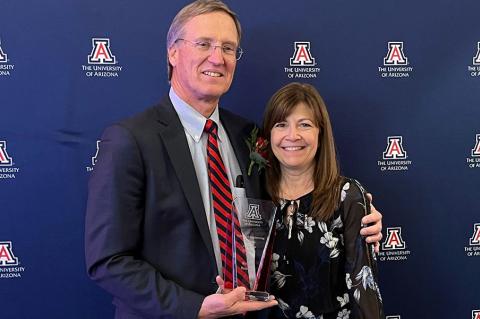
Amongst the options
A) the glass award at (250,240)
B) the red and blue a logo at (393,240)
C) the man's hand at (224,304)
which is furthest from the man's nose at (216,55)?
the red and blue a logo at (393,240)

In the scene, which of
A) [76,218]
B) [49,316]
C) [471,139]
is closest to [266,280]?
[76,218]

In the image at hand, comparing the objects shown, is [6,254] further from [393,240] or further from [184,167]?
[393,240]

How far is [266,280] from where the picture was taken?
1.67 meters

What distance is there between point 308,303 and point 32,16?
5.58 feet

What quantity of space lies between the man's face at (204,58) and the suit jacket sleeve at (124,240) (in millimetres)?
317

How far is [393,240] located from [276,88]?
1.03 meters

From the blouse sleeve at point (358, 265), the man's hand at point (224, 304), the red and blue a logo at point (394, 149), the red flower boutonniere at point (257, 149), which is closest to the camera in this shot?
the man's hand at point (224, 304)

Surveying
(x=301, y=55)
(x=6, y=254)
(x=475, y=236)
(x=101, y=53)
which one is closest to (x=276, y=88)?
(x=301, y=55)

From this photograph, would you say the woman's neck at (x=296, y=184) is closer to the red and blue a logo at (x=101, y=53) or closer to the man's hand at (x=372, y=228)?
the man's hand at (x=372, y=228)

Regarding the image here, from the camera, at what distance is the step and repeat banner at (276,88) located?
2.15 metres

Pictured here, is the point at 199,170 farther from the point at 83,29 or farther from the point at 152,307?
the point at 83,29

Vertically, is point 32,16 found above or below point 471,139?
above

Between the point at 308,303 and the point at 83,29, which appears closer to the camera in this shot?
the point at 308,303

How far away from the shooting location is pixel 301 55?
238 centimetres
